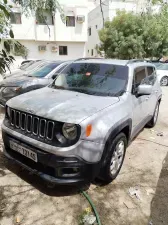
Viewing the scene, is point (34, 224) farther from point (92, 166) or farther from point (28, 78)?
point (28, 78)

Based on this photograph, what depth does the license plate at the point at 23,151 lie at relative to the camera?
104 inches

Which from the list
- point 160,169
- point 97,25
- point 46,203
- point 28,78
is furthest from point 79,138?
point 97,25

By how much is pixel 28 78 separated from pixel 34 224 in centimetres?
483

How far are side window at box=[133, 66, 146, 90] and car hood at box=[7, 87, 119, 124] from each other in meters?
0.72

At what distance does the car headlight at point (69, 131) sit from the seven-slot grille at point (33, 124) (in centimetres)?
15

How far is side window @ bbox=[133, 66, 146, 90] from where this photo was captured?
12.1 feet

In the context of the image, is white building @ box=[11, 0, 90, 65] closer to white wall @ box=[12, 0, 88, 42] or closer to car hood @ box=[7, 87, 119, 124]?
white wall @ box=[12, 0, 88, 42]

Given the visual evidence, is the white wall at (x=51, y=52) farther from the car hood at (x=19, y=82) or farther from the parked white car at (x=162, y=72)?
the car hood at (x=19, y=82)

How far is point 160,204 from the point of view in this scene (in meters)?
2.81

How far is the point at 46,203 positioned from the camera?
8.95 feet

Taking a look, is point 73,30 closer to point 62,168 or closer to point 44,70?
point 44,70

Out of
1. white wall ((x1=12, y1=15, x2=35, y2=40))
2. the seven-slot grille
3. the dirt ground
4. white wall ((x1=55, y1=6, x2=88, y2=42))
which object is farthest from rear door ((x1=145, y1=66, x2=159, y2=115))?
white wall ((x1=12, y1=15, x2=35, y2=40))

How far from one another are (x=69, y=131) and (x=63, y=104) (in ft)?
1.60

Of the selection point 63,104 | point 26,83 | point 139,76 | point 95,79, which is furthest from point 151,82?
point 26,83
